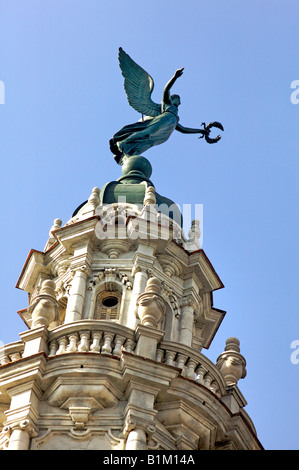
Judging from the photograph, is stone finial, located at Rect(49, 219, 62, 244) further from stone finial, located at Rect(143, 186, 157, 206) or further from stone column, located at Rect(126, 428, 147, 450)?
stone column, located at Rect(126, 428, 147, 450)

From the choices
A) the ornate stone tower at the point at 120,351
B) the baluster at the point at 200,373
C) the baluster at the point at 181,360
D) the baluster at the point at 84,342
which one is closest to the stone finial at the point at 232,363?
the ornate stone tower at the point at 120,351

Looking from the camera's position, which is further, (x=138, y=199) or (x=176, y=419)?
(x=138, y=199)

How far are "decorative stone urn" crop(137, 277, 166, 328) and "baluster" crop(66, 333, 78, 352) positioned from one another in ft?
5.08

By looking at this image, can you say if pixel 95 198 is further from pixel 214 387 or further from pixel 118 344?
pixel 214 387

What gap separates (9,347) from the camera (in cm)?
3216

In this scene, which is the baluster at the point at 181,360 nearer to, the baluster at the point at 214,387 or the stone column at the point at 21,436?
the baluster at the point at 214,387

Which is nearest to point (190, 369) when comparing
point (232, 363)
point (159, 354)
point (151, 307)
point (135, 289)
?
point (159, 354)

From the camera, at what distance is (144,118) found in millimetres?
42562

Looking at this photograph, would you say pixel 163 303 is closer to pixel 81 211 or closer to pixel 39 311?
pixel 39 311

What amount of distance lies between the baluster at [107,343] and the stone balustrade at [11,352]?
6.09ft

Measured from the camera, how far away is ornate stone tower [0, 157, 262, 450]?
100 feet

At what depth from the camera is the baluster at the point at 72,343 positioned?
1242 inches
